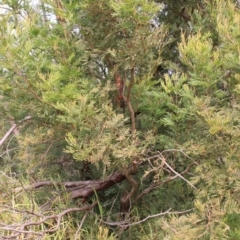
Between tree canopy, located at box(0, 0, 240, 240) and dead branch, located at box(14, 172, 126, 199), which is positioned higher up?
tree canopy, located at box(0, 0, 240, 240)

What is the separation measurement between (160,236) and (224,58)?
889mm

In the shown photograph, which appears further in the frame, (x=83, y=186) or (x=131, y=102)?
(x=83, y=186)

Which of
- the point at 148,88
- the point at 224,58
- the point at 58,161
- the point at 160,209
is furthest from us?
the point at 58,161

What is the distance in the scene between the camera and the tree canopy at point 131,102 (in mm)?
1386

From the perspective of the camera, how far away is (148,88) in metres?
1.62

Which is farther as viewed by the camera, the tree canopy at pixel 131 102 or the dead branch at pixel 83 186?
the dead branch at pixel 83 186

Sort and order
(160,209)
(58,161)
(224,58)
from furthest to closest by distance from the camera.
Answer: (58,161) → (160,209) → (224,58)

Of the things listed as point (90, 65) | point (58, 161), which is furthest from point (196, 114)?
point (58, 161)

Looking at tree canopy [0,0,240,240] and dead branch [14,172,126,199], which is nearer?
tree canopy [0,0,240,240]

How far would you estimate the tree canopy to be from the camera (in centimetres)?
139

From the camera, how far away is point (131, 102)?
1689 millimetres

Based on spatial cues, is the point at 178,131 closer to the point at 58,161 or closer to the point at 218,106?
the point at 218,106

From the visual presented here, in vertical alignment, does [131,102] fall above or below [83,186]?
above

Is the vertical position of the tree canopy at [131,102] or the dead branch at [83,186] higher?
the tree canopy at [131,102]
